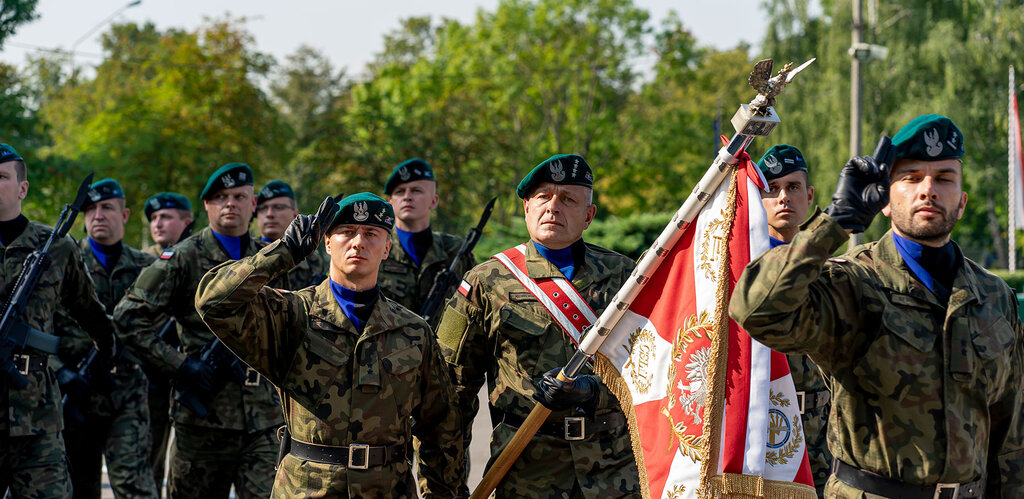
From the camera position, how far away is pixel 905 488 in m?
3.58

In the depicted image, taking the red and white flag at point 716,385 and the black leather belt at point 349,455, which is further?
the black leather belt at point 349,455

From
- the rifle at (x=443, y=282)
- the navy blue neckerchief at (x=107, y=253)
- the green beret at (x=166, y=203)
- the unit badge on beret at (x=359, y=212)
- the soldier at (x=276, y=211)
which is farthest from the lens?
the green beret at (x=166, y=203)

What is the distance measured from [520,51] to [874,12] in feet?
40.6

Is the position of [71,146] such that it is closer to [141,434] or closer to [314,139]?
[314,139]

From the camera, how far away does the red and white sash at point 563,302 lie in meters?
4.95

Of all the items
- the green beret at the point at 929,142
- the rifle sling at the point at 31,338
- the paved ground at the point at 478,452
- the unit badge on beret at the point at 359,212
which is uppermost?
the green beret at the point at 929,142

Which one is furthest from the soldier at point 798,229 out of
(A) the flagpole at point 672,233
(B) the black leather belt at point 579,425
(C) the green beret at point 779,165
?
(A) the flagpole at point 672,233

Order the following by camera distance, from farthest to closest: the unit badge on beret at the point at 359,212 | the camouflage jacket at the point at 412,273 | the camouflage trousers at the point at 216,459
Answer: the camouflage jacket at the point at 412,273 < the camouflage trousers at the point at 216,459 < the unit badge on beret at the point at 359,212

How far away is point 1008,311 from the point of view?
12.5 feet

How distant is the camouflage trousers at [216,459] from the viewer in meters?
6.19

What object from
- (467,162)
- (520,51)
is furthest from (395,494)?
(520,51)

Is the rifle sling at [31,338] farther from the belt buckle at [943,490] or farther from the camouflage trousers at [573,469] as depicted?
the belt buckle at [943,490]

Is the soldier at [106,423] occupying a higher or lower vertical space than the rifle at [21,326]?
lower

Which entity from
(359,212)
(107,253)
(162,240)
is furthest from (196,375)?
(162,240)
